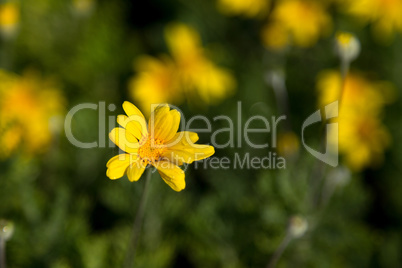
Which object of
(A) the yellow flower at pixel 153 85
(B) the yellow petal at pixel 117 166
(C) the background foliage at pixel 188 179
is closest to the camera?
(B) the yellow petal at pixel 117 166

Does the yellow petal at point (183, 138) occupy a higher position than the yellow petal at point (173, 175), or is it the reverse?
the yellow petal at point (183, 138)

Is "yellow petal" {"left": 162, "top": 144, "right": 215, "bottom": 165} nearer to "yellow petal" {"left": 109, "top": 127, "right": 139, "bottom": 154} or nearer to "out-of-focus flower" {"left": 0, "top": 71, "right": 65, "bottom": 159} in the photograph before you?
"yellow petal" {"left": 109, "top": 127, "right": 139, "bottom": 154}

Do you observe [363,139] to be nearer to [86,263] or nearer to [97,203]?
[97,203]

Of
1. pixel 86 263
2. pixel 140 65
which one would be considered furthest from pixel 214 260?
pixel 140 65

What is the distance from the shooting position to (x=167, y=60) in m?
3.02

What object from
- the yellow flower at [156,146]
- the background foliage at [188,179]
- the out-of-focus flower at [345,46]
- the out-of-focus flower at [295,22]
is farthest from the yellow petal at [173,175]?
the out-of-focus flower at [295,22]

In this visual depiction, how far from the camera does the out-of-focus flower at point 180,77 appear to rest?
2854 millimetres

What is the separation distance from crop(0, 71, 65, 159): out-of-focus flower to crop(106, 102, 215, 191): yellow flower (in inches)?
49.3

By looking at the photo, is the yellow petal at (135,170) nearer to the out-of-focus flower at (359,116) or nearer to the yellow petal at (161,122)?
the yellow petal at (161,122)

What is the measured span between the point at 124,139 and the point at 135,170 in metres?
0.11

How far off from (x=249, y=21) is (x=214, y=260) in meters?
1.90

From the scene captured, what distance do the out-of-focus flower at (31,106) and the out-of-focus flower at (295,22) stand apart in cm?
142

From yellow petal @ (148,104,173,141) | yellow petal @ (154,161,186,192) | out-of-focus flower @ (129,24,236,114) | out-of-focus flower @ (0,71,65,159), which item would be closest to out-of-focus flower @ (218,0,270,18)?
out-of-focus flower @ (129,24,236,114)

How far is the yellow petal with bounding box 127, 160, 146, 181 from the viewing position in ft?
4.00
